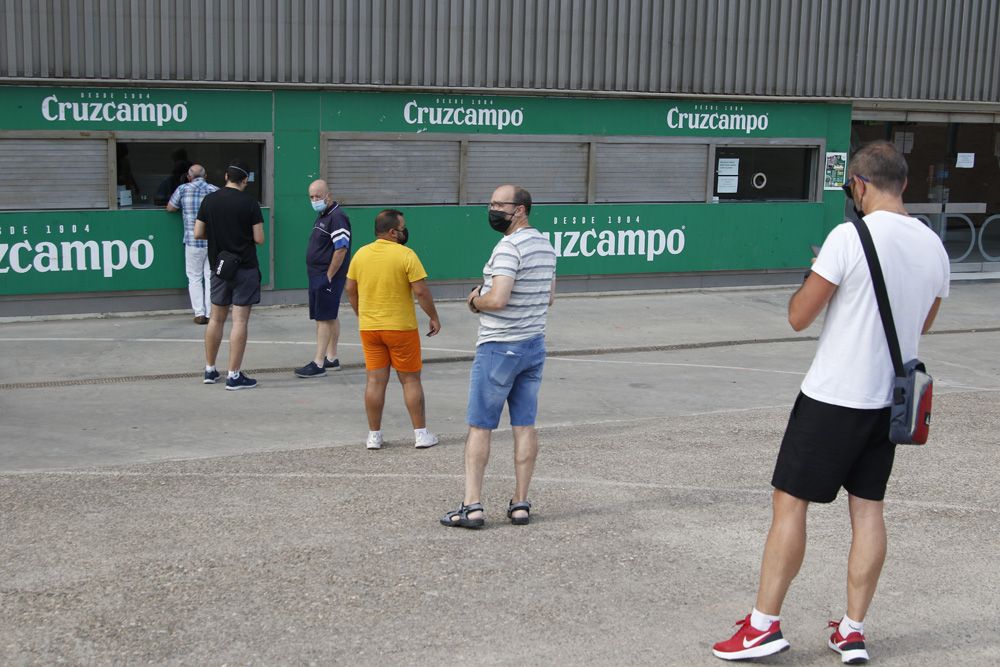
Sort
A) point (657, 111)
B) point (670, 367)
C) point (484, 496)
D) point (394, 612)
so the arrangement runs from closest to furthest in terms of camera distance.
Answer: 1. point (394, 612)
2. point (484, 496)
3. point (670, 367)
4. point (657, 111)

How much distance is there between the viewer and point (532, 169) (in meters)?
15.5

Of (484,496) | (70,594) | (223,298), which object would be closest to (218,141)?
(223,298)

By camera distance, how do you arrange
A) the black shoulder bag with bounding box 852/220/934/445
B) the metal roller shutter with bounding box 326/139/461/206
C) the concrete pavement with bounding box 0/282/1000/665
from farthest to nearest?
the metal roller shutter with bounding box 326/139/461/206
the concrete pavement with bounding box 0/282/1000/665
the black shoulder bag with bounding box 852/220/934/445

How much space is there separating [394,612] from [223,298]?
5.37 meters

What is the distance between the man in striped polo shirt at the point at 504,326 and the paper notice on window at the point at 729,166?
10.7m

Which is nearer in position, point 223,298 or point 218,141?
point 223,298

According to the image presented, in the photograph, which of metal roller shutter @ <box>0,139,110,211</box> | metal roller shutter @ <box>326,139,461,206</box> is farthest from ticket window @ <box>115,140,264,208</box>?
metal roller shutter @ <box>326,139,461,206</box>

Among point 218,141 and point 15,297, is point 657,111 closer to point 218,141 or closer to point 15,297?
point 218,141

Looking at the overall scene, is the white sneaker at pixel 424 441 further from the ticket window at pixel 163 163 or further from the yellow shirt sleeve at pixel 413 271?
the ticket window at pixel 163 163

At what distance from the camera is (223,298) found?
1009 centimetres

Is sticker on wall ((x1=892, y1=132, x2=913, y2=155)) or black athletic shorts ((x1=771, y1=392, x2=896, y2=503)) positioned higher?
sticker on wall ((x1=892, y1=132, x2=913, y2=155))

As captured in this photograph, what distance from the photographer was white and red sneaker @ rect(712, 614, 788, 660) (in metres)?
4.79

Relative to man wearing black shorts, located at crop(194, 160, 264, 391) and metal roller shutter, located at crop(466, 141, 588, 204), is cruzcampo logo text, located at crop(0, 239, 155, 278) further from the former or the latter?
metal roller shutter, located at crop(466, 141, 588, 204)

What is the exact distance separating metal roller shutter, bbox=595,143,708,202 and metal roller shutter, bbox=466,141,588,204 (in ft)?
1.09
